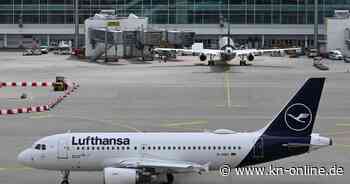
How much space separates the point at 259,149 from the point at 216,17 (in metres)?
160

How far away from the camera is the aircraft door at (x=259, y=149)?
30.2m

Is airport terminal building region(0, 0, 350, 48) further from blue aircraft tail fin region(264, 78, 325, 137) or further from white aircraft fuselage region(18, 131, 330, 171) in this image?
white aircraft fuselage region(18, 131, 330, 171)

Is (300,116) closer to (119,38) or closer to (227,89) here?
(227,89)

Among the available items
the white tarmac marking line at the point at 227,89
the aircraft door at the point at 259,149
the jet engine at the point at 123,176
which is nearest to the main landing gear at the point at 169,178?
the jet engine at the point at 123,176

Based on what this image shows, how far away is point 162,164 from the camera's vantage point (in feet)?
95.7

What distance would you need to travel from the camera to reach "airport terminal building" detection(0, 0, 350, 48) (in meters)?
186

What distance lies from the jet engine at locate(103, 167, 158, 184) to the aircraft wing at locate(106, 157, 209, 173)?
Answer: 466mm

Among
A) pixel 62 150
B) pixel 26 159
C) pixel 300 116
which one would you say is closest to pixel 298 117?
pixel 300 116

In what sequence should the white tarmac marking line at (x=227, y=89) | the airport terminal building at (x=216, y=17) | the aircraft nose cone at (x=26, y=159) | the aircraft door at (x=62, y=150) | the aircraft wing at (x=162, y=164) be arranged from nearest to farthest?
the aircraft wing at (x=162, y=164) < the aircraft door at (x=62, y=150) < the aircraft nose cone at (x=26, y=159) < the white tarmac marking line at (x=227, y=89) < the airport terminal building at (x=216, y=17)

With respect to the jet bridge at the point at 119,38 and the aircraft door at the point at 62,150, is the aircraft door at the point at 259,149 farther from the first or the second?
the jet bridge at the point at 119,38

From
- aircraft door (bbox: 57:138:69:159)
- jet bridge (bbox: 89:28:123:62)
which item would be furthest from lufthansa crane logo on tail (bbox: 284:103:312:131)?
jet bridge (bbox: 89:28:123:62)

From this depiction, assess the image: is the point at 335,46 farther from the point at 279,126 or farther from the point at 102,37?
the point at 279,126

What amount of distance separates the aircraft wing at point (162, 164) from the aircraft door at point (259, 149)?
2258mm

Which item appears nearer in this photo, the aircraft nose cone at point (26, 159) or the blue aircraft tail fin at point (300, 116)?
the aircraft nose cone at point (26, 159)
